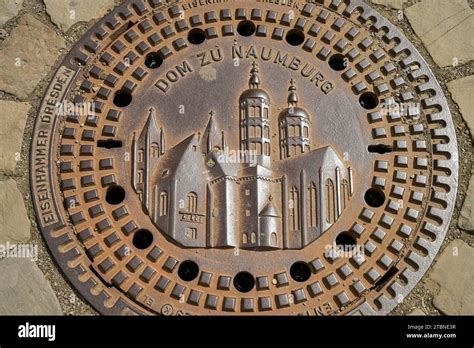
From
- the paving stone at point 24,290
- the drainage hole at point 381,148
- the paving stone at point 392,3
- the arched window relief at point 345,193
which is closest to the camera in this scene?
the paving stone at point 24,290

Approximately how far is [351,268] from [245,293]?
45 cm

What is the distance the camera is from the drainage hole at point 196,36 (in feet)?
9.02

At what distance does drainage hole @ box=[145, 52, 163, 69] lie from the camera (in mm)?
2687

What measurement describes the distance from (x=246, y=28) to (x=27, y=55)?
41.9 inches

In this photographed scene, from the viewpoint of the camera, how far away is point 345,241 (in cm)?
241

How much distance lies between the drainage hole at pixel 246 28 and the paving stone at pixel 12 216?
127 centimetres

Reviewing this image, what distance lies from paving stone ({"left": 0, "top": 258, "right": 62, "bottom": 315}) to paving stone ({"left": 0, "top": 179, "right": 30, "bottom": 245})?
3.8 inches

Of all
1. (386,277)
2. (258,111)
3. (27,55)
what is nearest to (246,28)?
(258,111)

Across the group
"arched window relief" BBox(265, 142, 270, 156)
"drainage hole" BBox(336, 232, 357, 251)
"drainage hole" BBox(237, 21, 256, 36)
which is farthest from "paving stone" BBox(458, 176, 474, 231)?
"drainage hole" BBox(237, 21, 256, 36)

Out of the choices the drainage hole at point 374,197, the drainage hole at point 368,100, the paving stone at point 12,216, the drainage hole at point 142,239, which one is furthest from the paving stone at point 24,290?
the drainage hole at point 368,100

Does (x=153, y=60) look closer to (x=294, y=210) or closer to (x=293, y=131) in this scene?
(x=293, y=131)

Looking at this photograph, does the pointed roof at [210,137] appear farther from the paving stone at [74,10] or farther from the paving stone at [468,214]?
the paving stone at [468,214]

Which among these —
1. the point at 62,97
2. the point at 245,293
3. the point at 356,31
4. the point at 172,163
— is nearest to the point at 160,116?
the point at 172,163

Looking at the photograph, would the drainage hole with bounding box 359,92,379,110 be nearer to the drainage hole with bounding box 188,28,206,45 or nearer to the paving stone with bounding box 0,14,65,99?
the drainage hole with bounding box 188,28,206,45
